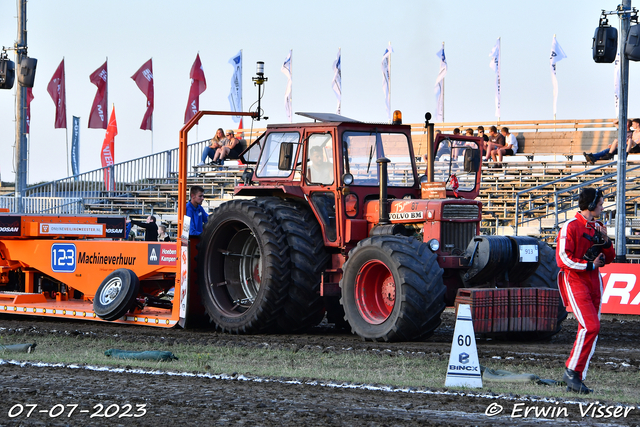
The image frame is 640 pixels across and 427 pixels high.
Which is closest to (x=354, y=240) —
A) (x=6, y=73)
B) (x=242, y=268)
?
(x=242, y=268)

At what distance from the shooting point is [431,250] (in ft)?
30.5

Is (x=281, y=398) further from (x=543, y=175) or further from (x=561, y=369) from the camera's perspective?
(x=543, y=175)

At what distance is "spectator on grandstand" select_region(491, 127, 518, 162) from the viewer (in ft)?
74.6

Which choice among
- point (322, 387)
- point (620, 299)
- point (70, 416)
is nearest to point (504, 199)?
point (620, 299)

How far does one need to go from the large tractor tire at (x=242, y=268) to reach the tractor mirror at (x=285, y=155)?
574 mm

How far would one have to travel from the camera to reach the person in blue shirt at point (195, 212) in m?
10.7

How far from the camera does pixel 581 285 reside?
6.48 m

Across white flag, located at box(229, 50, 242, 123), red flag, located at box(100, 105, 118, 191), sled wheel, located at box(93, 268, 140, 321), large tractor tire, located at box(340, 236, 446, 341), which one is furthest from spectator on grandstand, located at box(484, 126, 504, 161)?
red flag, located at box(100, 105, 118, 191)

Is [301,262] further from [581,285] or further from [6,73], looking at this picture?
[6,73]

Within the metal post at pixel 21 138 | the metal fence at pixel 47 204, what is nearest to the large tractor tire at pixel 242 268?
the metal post at pixel 21 138

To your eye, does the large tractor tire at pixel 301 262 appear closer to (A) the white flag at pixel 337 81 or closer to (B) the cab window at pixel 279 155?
(B) the cab window at pixel 279 155

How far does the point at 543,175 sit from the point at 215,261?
12.9 m

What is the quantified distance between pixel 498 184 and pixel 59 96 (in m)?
18.4

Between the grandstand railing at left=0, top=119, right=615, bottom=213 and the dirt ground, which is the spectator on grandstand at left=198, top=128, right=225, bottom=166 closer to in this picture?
the grandstand railing at left=0, top=119, right=615, bottom=213
